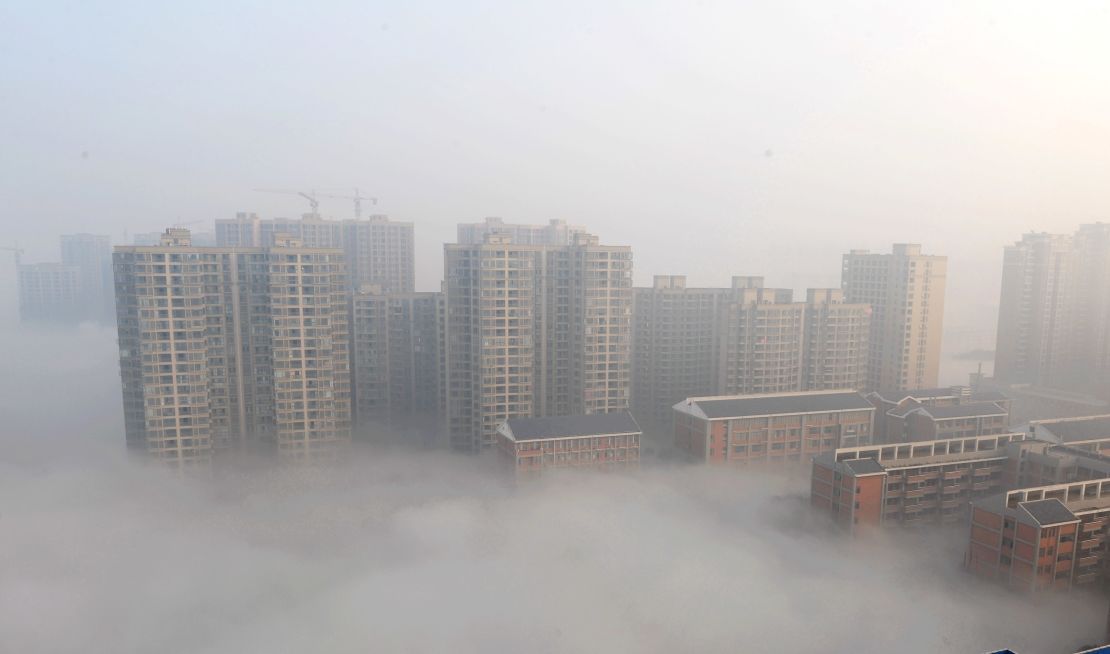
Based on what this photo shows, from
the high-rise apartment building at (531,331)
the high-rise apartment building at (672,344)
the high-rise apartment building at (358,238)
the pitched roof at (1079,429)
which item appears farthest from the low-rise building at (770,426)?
the high-rise apartment building at (358,238)

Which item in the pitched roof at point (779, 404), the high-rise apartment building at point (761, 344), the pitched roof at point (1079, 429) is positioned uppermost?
the high-rise apartment building at point (761, 344)

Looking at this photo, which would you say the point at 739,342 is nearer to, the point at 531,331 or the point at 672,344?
the point at 672,344

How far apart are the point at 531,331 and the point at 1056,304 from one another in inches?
575

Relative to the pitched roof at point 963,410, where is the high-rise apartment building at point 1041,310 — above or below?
above

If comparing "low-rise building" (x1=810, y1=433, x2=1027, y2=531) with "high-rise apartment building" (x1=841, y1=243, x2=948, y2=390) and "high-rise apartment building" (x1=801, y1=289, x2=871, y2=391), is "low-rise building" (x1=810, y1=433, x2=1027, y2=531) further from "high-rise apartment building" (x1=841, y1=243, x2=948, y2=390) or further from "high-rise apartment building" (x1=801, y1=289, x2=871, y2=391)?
"high-rise apartment building" (x1=841, y1=243, x2=948, y2=390)

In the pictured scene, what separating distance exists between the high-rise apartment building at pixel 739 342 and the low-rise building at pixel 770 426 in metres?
2.34

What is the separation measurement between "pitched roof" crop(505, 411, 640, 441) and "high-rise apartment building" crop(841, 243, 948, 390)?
311 inches

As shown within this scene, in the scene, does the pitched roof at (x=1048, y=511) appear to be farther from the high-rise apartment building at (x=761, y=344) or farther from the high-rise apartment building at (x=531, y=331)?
the high-rise apartment building at (x=761, y=344)

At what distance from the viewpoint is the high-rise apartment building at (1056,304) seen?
1852cm

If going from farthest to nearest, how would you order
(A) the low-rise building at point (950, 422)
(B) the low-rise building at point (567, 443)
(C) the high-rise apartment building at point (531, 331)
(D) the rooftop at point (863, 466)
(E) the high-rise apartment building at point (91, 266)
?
1. (E) the high-rise apartment building at point (91, 266)
2. (C) the high-rise apartment building at point (531, 331)
3. (A) the low-rise building at point (950, 422)
4. (B) the low-rise building at point (567, 443)
5. (D) the rooftop at point (863, 466)

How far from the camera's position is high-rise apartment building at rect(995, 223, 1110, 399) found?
18.5 metres

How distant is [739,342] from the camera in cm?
1584

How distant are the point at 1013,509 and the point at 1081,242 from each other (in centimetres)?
1412

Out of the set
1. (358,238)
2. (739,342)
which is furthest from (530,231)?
(739,342)
